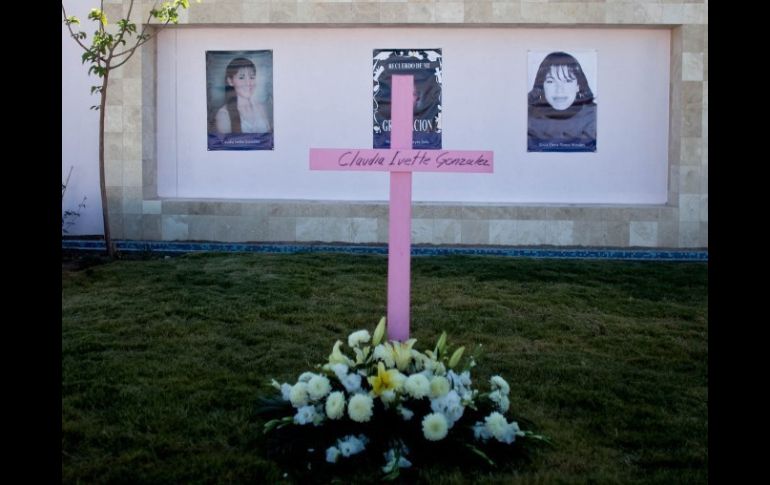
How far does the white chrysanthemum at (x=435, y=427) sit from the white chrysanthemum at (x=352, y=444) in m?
A: 0.29

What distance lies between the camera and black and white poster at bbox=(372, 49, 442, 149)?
10.7 metres

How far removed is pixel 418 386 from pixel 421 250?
648 centimetres

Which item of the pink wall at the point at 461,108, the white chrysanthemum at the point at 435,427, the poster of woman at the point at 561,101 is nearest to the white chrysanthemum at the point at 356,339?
the white chrysanthemum at the point at 435,427

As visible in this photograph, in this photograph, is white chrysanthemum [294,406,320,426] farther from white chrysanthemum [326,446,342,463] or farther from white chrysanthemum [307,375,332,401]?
white chrysanthemum [326,446,342,463]

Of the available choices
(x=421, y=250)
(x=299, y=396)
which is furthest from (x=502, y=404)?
Answer: (x=421, y=250)

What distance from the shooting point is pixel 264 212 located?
10.5 m

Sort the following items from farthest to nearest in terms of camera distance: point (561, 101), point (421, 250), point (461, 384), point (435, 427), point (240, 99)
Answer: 1. point (240, 99)
2. point (561, 101)
3. point (421, 250)
4. point (461, 384)
5. point (435, 427)

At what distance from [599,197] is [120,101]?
6257 millimetres

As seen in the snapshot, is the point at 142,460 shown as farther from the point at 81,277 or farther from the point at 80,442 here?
the point at 81,277

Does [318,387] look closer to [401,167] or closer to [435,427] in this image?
[435,427]

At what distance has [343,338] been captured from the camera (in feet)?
19.2

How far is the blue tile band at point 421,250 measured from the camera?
9836mm

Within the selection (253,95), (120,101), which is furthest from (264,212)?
(120,101)

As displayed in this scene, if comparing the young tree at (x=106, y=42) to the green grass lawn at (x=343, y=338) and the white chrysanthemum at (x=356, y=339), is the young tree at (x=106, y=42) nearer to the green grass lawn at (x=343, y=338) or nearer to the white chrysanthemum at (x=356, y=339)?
the green grass lawn at (x=343, y=338)
